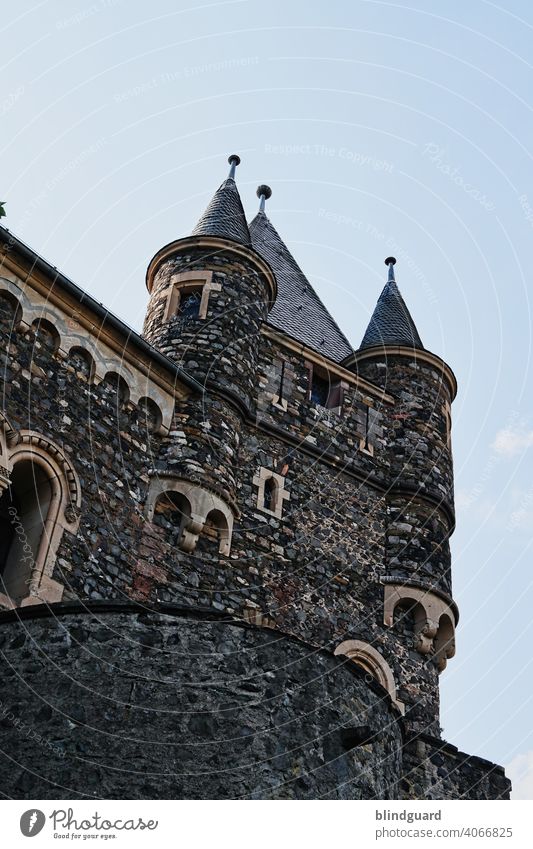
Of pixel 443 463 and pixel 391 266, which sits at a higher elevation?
pixel 391 266

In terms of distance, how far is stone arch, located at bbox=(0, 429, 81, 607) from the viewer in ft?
35.5

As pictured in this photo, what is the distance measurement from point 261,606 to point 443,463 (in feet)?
15.2

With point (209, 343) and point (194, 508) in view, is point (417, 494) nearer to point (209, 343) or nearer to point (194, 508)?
point (209, 343)

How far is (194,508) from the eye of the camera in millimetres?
13086

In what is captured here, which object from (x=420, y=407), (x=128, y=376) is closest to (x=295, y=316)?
(x=420, y=407)

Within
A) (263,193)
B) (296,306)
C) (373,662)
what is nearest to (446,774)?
(373,662)

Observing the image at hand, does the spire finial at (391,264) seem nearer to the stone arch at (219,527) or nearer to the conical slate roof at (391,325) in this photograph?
the conical slate roof at (391,325)

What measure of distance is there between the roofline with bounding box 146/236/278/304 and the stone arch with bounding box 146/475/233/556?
420 cm

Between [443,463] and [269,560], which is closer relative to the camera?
[269,560]

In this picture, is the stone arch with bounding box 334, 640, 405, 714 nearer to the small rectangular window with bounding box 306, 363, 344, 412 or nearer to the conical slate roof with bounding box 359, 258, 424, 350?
the small rectangular window with bounding box 306, 363, 344, 412

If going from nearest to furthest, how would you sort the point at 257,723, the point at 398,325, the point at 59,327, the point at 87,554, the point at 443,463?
the point at 257,723 → the point at 87,554 → the point at 59,327 → the point at 443,463 → the point at 398,325

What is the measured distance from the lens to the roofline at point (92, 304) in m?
12.0

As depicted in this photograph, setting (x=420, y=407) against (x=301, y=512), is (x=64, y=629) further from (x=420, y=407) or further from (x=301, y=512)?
(x=420, y=407)

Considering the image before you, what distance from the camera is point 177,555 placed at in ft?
42.0
